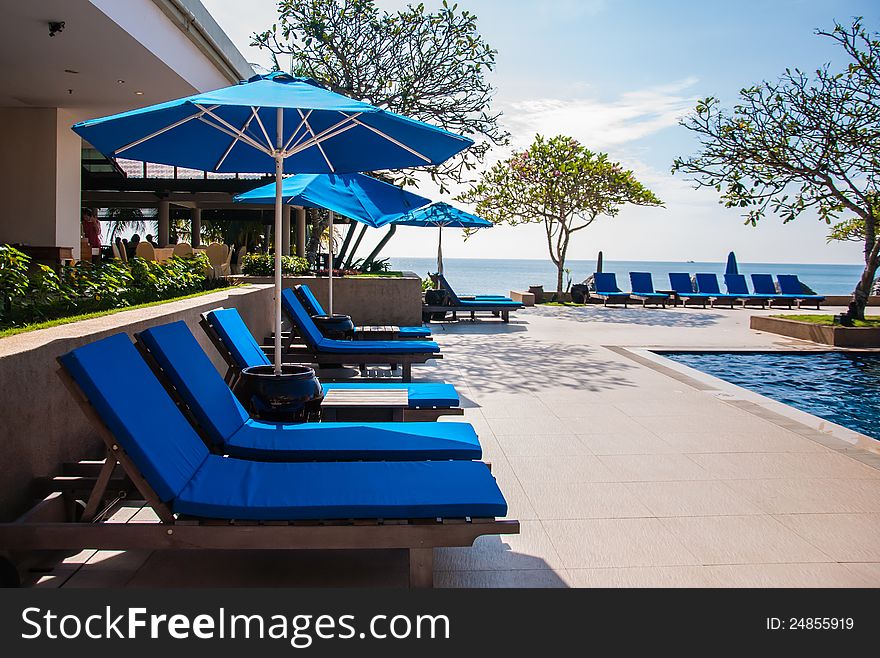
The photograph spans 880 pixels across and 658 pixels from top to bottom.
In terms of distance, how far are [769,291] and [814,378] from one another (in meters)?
13.4

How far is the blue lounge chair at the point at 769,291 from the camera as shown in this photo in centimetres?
2034

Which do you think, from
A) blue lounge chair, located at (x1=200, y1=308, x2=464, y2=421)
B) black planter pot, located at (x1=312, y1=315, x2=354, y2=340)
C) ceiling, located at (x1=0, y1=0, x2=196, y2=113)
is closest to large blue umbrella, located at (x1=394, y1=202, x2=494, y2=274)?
ceiling, located at (x1=0, y1=0, x2=196, y2=113)

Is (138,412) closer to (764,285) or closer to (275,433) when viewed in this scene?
(275,433)

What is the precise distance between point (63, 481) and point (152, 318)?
1488mm

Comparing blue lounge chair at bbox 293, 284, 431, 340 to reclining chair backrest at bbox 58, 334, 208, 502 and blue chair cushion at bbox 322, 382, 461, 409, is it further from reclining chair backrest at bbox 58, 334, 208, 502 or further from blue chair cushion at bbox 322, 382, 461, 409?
reclining chair backrest at bbox 58, 334, 208, 502

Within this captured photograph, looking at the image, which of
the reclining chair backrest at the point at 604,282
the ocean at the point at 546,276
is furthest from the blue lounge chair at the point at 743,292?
the ocean at the point at 546,276

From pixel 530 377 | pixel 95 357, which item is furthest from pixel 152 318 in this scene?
pixel 530 377

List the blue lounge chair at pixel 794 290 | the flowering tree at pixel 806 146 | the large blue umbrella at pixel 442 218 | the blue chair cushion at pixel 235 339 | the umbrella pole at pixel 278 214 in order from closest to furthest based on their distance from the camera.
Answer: the umbrella pole at pixel 278 214 < the blue chair cushion at pixel 235 339 < the flowering tree at pixel 806 146 < the large blue umbrella at pixel 442 218 < the blue lounge chair at pixel 794 290

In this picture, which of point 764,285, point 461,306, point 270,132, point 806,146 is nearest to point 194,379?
point 270,132

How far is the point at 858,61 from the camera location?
481 inches

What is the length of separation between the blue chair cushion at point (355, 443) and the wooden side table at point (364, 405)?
457mm

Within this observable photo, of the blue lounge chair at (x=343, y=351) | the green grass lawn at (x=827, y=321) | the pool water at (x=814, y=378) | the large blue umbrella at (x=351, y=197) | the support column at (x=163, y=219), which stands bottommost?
the pool water at (x=814, y=378)

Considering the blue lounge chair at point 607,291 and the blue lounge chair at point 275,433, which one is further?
the blue lounge chair at point 607,291

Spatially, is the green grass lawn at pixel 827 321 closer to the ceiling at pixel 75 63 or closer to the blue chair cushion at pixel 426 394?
the blue chair cushion at pixel 426 394
